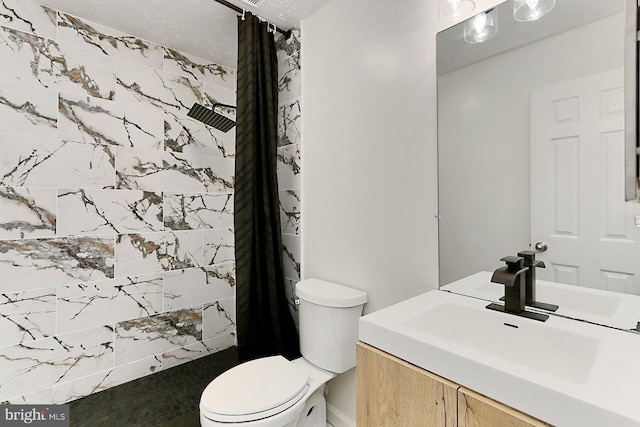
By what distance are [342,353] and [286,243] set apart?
2.74ft

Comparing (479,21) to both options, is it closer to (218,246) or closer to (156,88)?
(156,88)

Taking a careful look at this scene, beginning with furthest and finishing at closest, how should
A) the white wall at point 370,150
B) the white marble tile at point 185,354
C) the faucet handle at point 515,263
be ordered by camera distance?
1. the white marble tile at point 185,354
2. the white wall at point 370,150
3. the faucet handle at point 515,263

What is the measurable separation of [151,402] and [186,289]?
71 cm

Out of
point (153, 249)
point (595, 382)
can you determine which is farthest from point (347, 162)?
point (153, 249)

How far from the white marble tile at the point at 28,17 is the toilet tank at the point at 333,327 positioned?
209 cm

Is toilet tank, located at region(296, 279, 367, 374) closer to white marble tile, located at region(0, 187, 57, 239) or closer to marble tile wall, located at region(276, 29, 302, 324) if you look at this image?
marble tile wall, located at region(276, 29, 302, 324)

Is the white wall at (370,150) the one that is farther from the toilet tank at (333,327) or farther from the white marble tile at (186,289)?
the white marble tile at (186,289)

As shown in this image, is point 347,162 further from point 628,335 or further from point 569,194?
point 628,335

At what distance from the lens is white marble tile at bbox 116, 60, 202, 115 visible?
199 centimetres

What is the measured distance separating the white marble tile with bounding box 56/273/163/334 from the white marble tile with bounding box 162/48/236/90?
1479 mm

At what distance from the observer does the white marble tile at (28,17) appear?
1.63 meters

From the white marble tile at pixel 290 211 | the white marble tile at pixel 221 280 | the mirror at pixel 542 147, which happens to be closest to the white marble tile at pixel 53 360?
the white marble tile at pixel 221 280

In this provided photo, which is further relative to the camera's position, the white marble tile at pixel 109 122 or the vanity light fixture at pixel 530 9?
the white marble tile at pixel 109 122

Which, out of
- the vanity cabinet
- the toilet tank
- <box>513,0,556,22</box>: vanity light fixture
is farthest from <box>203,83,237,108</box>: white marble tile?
the vanity cabinet
